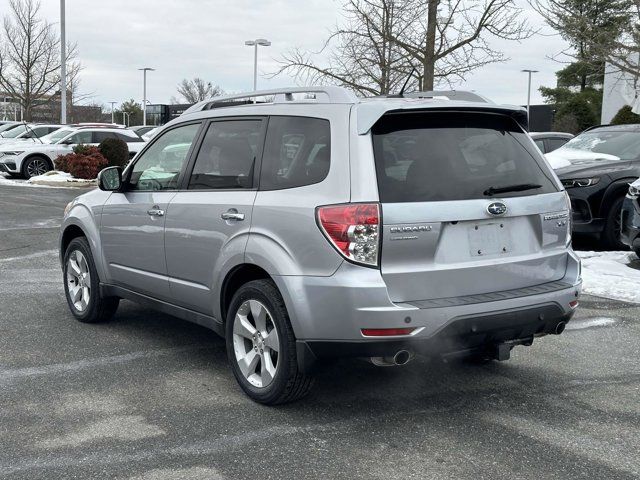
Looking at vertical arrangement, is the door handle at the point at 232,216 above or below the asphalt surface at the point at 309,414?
above

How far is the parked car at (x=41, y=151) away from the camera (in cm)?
2445

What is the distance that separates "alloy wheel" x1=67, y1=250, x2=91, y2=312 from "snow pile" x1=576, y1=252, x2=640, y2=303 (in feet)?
16.2

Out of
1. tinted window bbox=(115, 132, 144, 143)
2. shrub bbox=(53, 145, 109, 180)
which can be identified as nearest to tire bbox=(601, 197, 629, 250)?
shrub bbox=(53, 145, 109, 180)

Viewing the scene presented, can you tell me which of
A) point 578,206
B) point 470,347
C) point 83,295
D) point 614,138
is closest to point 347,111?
point 470,347

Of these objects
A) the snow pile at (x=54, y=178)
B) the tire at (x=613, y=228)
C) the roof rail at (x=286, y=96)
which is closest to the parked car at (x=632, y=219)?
the tire at (x=613, y=228)

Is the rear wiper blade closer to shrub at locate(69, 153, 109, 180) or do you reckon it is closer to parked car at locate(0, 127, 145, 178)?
shrub at locate(69, 153, 109, 180)

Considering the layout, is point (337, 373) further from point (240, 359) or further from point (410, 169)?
point (410, 169)

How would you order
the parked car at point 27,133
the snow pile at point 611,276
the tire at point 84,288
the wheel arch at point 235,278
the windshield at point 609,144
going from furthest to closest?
the parked car at point 27,133
the windshield at point 609,144
the snow pile at point 611,276
the tire at point 84,288
the wheel arch at point 235,278

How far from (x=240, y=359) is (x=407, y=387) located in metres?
1.08

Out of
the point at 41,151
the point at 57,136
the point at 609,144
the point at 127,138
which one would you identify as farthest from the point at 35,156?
the point at 609,144

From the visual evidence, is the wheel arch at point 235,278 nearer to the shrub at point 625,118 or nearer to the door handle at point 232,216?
the door handle at point 232,216

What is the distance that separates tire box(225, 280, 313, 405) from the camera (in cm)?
436

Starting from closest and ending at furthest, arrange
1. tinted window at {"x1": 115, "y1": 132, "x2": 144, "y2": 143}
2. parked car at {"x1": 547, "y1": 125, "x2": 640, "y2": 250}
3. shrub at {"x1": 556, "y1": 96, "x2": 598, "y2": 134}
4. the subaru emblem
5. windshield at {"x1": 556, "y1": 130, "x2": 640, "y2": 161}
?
the subaru emblem
parked car at {"x1": 547, "y1": 125, "x2": 640, "y2": 250}
windshield at {"x1": 556, "y1": 130, "x2": 640, "y2": 161}
tinted window at {"x1": 115, "y1": 132, "x2": 144, "y2": 143}
shrub at {"x1": 556, "y1": 96, "x2": 598, "y2": 134}

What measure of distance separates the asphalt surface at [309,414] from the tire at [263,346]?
0.13 metres
